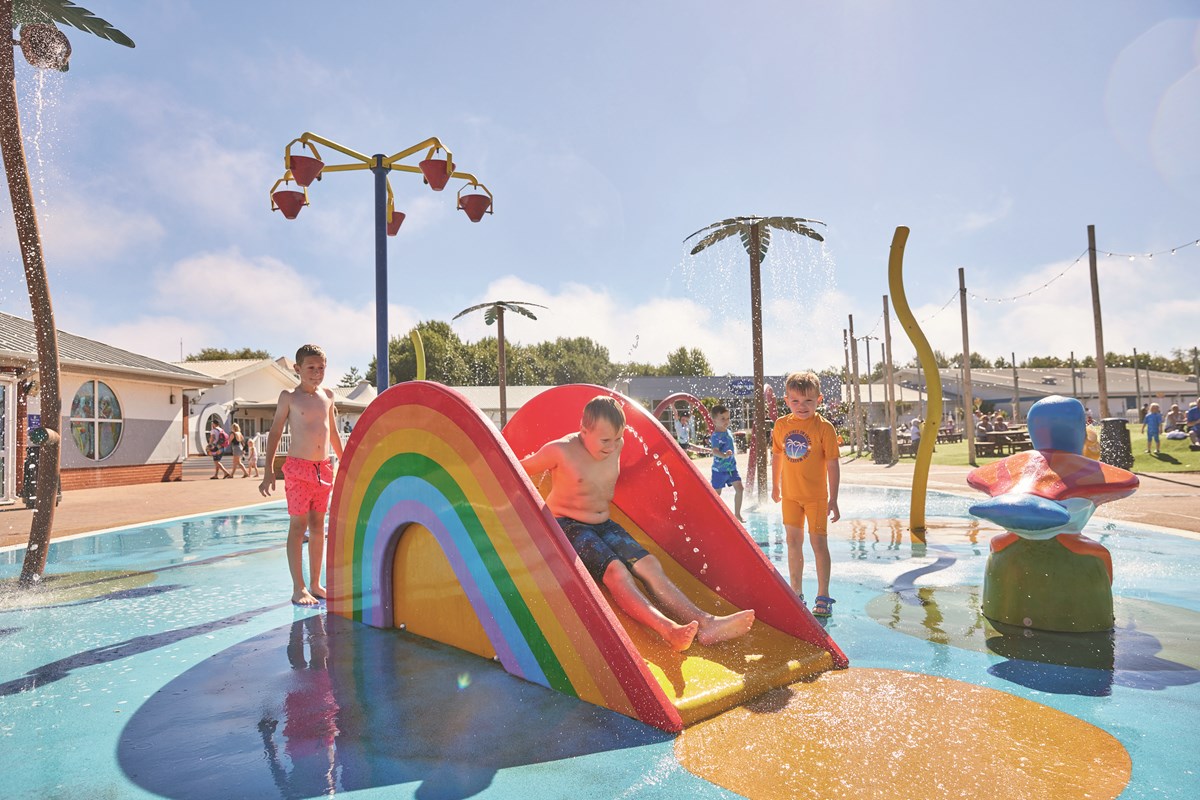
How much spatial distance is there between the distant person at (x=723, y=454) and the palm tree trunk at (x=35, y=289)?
6210 millimetres

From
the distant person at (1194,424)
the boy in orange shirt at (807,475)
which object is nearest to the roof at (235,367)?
the boy in orange shirt at (807,475)

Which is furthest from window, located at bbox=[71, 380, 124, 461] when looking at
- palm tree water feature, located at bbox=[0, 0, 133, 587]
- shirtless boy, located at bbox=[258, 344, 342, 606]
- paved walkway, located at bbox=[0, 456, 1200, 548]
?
shirtless boy, located at bbox=[258, 344, 342, 606]

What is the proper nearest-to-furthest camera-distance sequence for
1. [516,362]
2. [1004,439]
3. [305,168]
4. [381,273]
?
[305,168], [381,273], [1004,439], [516,362]

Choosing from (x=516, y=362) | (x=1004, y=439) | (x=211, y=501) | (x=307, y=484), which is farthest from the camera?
(x=516, y=362)

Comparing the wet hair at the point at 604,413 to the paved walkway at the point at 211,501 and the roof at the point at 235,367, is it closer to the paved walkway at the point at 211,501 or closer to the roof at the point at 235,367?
the paved walkway at the point at 211,501

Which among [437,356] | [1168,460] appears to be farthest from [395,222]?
[437,356]

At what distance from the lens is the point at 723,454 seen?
27.2 feet

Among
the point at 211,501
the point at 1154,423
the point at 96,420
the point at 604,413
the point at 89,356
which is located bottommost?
the point at 211,501

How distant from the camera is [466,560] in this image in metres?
3.75

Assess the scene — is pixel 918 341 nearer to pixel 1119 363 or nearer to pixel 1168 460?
pixel 1168 460

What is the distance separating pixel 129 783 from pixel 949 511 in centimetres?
1016

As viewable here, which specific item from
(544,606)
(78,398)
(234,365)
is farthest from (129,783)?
(234,365)

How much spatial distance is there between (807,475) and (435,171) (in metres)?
5.45

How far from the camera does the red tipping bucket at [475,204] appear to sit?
333 inches
